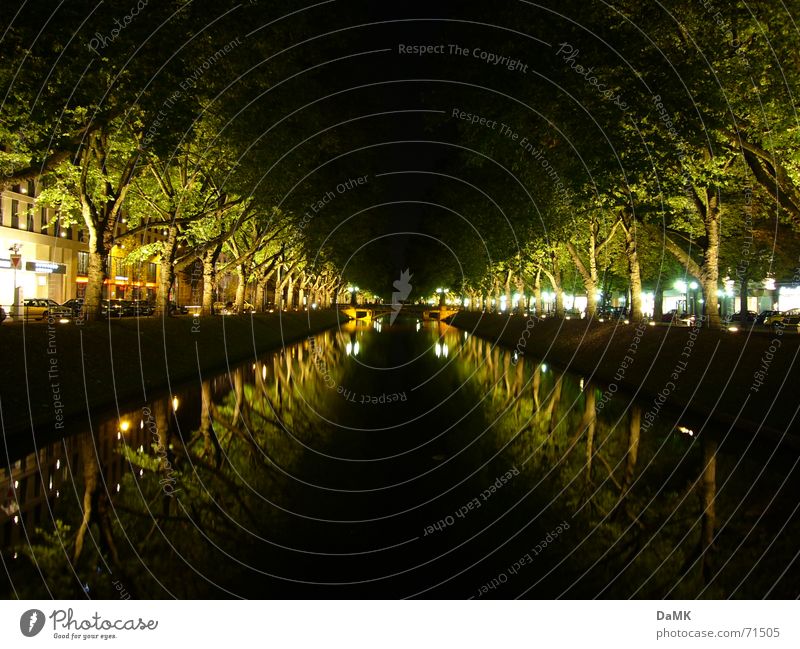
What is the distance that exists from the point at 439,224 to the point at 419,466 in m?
90.1

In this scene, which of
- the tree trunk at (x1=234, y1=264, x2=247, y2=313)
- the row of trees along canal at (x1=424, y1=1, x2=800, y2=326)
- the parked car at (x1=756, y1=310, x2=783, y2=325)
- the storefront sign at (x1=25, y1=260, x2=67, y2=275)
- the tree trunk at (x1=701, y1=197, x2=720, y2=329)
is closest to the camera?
the row of trees along canal at (x1=424, y1=1, x2=800, y2=326)

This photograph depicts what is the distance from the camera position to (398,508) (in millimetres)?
10016

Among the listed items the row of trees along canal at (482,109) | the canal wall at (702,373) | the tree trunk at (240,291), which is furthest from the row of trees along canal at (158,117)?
the canal wall at (702,373)

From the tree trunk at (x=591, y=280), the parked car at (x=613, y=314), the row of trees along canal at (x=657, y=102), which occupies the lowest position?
the parked car at (x=613, y=314)

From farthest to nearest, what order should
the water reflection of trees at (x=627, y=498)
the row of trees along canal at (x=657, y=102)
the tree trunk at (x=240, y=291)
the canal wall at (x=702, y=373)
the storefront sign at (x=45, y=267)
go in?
A: the storefront sign at (x=45, y=267), the tree trunk at (x=240, y=291), the row of trees along canal at (x=657, y=102), the canal wall at (x=702, y=373), the water reflection of trees at (x=627, y=498)

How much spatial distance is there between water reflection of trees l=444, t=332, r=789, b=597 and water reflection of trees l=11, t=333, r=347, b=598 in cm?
383

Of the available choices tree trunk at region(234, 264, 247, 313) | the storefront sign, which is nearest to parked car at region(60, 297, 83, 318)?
tree trunk at region(234, 264, 247, 313)

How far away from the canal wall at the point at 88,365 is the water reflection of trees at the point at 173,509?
2023 mm

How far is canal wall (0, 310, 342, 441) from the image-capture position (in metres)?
16.8

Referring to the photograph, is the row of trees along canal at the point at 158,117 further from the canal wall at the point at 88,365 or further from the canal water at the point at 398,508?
the canal water at the point at 398,508

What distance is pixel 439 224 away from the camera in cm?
10100

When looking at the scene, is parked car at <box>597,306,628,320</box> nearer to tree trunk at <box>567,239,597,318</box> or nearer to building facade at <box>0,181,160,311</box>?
tree trunk at <box>567,239,597,318</box>

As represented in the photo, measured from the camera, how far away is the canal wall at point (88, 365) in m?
16.8
